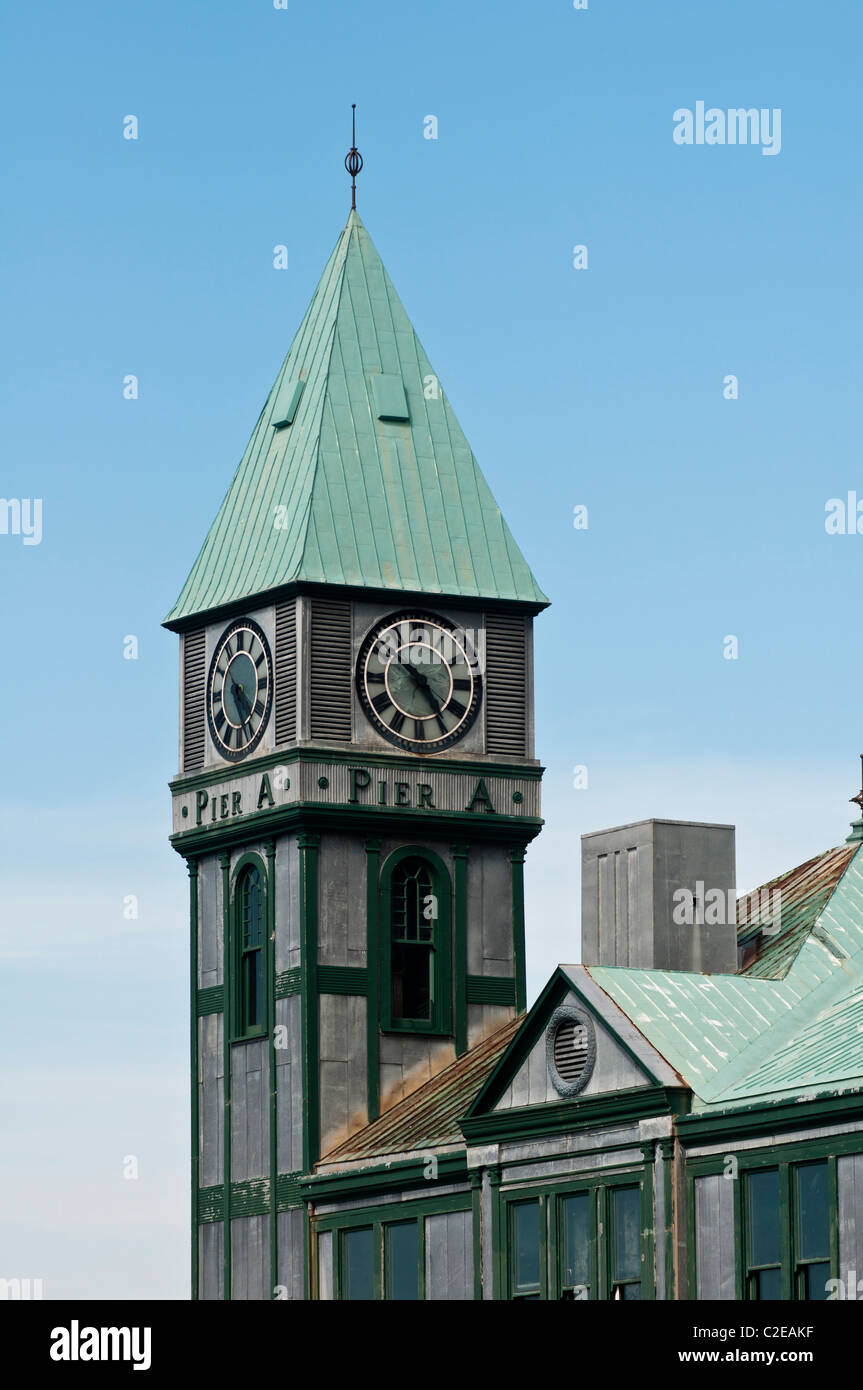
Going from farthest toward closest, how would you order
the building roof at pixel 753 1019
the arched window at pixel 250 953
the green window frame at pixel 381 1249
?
the arched window at pixel 250 953 → the green window frame at pixel 381 1249 → the building roof at pixel 753 1019

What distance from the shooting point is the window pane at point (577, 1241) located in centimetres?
5728

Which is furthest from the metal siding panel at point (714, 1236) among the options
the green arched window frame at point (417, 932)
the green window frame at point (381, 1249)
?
the green arched window frame at point (417, 932)

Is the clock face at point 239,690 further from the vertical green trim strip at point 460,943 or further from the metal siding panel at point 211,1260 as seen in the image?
the metal siding panel at point 211,1260

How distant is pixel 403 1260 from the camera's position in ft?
207

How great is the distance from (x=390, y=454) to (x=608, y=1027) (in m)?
17.6

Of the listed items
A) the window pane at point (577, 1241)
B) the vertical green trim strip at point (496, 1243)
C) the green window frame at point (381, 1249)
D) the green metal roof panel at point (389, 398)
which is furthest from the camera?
the green metal roof panel at point (389, 398)

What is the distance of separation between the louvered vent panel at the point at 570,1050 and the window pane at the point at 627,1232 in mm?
2189

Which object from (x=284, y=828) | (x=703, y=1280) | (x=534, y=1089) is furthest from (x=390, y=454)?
(x=703, y=1280)

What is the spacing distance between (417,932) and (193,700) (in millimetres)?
6995

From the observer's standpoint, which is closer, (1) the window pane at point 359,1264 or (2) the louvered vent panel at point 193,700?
(1) the window pane at point 359,1264

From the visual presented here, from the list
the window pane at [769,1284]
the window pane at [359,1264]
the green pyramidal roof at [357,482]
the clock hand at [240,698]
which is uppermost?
the green pyramidal roof at [357,482]

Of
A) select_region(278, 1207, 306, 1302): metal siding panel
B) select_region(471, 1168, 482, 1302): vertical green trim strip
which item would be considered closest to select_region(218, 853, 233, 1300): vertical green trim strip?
select_region(278, 1207, 306, 1302): metal siding panel
